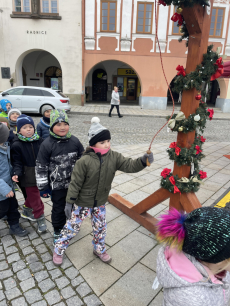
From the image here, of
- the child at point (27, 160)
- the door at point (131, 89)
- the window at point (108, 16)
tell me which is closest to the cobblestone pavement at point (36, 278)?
the child at point (27, 160)

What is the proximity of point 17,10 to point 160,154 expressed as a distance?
14482 millimetres

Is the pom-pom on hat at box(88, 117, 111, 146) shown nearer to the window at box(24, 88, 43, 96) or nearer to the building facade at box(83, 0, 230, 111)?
the window at box(24, 88, 43, 96)

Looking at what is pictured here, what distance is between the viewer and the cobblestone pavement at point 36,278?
6.49ft

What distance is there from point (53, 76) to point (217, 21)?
1330 cm

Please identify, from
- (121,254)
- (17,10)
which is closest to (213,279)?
(121,254)

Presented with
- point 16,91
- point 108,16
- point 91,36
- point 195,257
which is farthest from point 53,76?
point 195,257

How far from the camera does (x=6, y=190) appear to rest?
2539mm

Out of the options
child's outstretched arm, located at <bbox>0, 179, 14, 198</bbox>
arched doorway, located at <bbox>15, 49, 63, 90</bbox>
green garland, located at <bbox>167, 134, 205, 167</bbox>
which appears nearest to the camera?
green garland, located at <bbox>167, 134, 205, 167</bbox>

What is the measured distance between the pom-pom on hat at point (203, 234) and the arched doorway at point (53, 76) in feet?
67.5

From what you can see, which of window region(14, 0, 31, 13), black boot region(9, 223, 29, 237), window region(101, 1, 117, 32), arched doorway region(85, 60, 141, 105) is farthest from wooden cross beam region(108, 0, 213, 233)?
arched doorway region(85, 60, 141, 105)

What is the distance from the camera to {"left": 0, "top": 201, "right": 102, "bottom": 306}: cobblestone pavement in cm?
198

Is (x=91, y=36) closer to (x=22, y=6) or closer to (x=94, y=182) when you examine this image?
(x=22, y=6)

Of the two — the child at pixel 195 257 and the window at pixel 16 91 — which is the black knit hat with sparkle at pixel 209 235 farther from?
the window at pixel 16 91

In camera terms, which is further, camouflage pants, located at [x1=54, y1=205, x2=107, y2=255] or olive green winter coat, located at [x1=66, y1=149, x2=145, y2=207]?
camouflage pants, located at [x1=54, y1=205, x2=107, y2=255]
